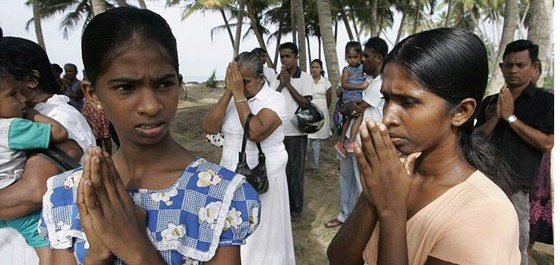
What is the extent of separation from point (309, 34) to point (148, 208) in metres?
28.2

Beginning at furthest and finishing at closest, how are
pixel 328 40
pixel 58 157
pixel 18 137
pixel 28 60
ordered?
1. pixel 328 40
2. pixel 28 60
3. pixel 58 157
4. pixel 18 137

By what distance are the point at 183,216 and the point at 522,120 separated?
8.82 ft

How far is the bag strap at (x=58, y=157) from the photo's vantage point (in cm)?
178

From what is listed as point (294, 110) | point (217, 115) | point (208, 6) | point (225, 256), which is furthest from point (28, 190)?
point (208, 6)

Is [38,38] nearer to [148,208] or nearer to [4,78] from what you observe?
[4,78]

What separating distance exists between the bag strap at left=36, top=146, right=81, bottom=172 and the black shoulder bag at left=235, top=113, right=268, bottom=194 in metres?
1.43

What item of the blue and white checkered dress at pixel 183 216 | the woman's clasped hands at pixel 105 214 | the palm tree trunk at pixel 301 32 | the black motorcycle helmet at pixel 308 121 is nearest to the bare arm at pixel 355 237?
the blue and white checkered dress at pixel 183 216

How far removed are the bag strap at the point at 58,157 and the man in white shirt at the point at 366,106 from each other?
71.9 inches

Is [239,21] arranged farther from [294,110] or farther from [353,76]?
[294,110]

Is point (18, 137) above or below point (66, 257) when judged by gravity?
above

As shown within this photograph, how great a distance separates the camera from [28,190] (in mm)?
1722

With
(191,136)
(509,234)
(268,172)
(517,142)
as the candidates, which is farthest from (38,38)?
(509,234)

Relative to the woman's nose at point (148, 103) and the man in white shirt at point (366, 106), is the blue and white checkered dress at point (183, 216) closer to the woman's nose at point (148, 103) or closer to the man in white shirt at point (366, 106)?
the woman's nose at point (148, 103)

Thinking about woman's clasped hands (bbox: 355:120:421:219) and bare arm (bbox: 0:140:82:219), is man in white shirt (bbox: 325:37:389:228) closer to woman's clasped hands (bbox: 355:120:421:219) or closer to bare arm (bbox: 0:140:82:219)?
woman's clasped hands (bbox: 355:120:421:219)
